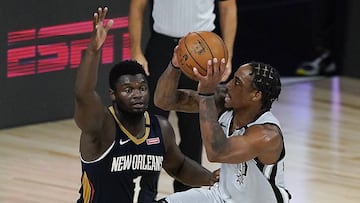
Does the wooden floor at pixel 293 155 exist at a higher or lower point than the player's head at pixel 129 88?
lower

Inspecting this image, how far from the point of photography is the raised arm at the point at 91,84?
5.59 metres

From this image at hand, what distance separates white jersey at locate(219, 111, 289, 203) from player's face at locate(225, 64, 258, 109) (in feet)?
0.40

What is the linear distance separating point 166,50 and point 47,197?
1.39 m

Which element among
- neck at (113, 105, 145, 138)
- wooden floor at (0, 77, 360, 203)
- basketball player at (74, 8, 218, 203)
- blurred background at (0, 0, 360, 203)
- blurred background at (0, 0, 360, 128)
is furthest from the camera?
blurred background at (0, 0, 360, 128)

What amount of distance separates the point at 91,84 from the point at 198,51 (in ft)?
1.92

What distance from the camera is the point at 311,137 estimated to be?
9.85 m

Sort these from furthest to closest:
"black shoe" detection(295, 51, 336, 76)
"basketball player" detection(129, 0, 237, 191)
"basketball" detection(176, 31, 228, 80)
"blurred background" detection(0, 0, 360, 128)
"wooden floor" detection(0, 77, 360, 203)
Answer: "black shoe" detection(295, 51, 336, 76) → "blurred background" detection(0, 0, 360, 128) → "wooden floor" detection(0, 77, 360, 203) → "basketball player" detection(129, 0, 237, 191) → "basketball" detection(176, 31, 228, 80)

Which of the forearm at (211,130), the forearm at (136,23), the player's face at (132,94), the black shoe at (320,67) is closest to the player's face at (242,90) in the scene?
the forearm at (211,130)

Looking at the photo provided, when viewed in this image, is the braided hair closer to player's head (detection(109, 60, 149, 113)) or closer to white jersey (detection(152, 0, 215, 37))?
player's head (detection(109, 60, 149, 113))

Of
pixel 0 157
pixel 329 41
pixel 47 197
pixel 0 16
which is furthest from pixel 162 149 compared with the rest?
pixel 329 41

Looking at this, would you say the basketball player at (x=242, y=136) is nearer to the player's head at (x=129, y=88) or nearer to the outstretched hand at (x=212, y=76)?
the outstretched hand at (x=212, y=76)

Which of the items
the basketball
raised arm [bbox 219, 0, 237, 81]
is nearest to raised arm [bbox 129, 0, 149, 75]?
raised arm [bbox 219, 0, 237, 81]

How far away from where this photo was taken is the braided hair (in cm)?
589

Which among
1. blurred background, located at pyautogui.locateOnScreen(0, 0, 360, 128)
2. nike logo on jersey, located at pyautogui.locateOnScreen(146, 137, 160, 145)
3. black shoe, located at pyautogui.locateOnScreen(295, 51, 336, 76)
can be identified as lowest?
black shoe, located at pyautogui.locateOnScreen(295, 51, 336, 76)
